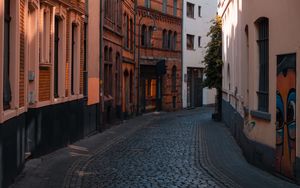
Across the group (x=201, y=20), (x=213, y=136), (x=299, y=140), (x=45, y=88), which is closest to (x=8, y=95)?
(x=45, y=88)

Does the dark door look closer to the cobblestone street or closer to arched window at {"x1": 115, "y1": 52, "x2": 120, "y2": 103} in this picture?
arched window at {"x1": 115, "y1": 52, "x2": 120, "y2": 103}

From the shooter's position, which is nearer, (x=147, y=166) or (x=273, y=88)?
(x=273, y=88)

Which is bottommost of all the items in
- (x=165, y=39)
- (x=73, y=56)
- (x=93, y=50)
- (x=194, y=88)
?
(x=194, y=88)

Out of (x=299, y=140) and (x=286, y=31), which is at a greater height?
(x=286, y=31)

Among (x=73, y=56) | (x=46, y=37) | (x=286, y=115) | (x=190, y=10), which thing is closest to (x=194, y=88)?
(x=190, y=10)

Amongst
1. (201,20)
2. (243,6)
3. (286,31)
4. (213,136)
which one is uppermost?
(201,20)

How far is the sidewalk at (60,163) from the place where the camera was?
10477 millimetres

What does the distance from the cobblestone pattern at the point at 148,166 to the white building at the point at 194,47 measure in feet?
82.8

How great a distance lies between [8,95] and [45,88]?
425 centimetres

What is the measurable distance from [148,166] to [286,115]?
12.3 ft

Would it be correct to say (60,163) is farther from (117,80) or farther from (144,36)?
(144,36)

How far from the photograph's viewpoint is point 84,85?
19891 mm

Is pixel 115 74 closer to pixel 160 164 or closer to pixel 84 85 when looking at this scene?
pixel 84 85

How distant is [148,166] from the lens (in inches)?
516
